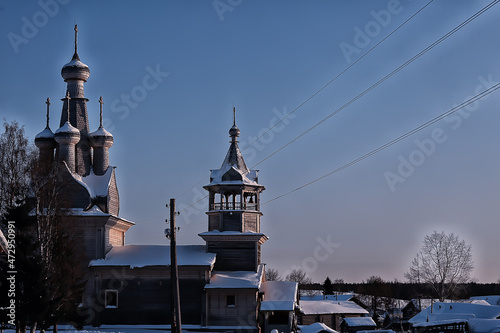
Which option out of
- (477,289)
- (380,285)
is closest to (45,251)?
(380,285)

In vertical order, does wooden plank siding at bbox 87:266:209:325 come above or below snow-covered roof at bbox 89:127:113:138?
below

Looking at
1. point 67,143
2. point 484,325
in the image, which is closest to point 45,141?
point 67,143

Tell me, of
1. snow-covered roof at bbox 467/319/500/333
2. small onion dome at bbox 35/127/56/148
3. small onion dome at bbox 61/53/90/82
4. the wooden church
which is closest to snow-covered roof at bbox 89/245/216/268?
the wooden church

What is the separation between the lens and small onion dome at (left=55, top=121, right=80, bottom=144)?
139ft

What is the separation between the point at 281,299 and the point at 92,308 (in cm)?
1051

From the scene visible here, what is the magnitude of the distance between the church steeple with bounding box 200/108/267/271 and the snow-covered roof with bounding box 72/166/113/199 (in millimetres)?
5799

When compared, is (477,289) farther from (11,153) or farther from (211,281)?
(11,153)

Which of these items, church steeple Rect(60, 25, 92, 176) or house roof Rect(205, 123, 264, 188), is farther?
church steeple Rect(60, 25, 92, 176)

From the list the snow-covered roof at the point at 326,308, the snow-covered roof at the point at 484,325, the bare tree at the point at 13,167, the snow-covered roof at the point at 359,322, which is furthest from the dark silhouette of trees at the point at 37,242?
the snow-covered roof at the point at 326,308

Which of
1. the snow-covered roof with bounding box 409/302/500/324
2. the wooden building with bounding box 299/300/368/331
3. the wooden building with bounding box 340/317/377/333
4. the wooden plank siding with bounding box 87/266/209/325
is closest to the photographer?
the wooden plank siding with bounding box 87/266/209/325

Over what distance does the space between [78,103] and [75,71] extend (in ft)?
6.38

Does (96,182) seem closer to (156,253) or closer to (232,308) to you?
(156,253)

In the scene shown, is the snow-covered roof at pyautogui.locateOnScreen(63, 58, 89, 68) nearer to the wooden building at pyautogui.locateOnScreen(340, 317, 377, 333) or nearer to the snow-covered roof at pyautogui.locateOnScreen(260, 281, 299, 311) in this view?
the snow-covered roof at pyautogui.locateOnScreen(260, 281, 299, 311)

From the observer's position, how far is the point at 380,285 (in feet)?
354
